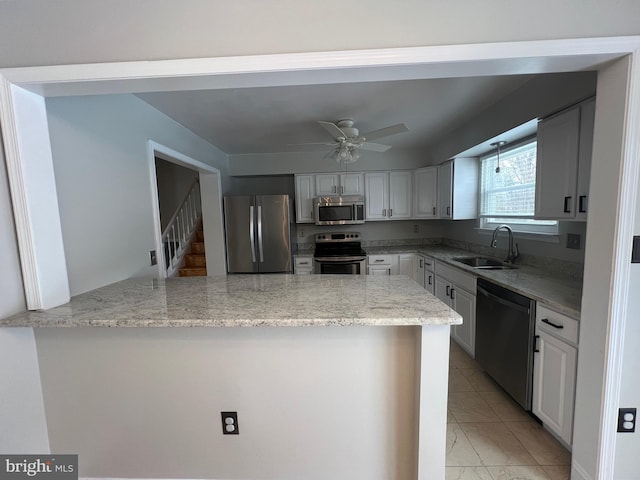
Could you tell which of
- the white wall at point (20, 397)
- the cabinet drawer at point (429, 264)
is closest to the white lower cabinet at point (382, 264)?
the cabinet drawer at point (429, 264)

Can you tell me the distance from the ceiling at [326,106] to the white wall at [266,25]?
0.86 metres

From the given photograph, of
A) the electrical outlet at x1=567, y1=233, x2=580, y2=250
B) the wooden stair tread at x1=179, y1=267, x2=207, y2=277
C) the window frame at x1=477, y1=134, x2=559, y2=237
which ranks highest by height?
the window frame at x1=477, y1=134, x2=559, y2=237

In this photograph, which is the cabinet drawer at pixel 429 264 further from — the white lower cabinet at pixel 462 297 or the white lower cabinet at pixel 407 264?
the white lower cabinet at pixel 407 264

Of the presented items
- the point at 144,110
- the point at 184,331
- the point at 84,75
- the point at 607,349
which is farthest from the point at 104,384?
Result: the point at 607,349

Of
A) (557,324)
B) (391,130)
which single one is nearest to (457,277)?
(557,324)

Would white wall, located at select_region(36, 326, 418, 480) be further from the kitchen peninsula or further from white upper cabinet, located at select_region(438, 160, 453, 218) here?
white upper cabinet, located at select_region(438, 160, 453, 218)

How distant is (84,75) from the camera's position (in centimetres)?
119

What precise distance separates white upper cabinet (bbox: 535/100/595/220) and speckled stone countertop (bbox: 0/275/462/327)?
3.94 feet

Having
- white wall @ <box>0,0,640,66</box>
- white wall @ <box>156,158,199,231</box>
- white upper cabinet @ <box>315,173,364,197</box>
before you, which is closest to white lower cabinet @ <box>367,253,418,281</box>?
white upper cabinet @ <box>315,173,364,197</box>

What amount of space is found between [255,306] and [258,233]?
8.37 feet

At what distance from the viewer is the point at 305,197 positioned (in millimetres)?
4164

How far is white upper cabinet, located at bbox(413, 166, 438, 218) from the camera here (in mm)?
3830

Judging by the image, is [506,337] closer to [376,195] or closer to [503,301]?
[503,301]

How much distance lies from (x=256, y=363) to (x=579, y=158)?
2299mm
